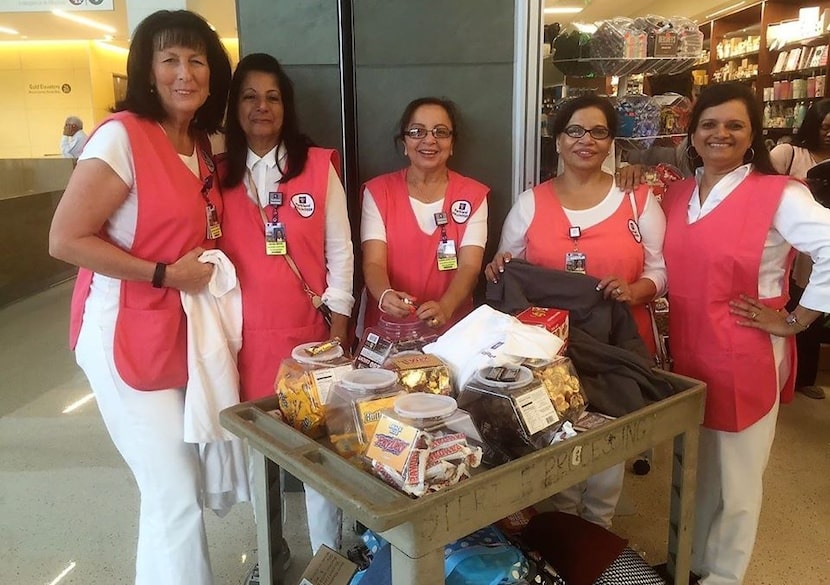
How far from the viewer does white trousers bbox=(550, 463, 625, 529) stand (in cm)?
233

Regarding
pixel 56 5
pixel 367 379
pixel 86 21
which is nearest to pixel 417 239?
pixel 367 379

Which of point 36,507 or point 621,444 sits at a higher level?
point 621,444

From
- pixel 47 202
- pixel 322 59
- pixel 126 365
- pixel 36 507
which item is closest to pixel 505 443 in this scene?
pixel 126 365

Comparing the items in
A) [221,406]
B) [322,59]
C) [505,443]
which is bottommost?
[221,406]

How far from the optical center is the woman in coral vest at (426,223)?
2.17 meters

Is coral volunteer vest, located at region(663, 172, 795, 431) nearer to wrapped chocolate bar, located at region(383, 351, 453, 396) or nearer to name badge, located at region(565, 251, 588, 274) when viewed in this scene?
name badge, located at region(565, 251, 588, 274)

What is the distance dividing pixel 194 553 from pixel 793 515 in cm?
219

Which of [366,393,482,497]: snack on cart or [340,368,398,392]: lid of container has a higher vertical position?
[340,368,398,392]: lid of container

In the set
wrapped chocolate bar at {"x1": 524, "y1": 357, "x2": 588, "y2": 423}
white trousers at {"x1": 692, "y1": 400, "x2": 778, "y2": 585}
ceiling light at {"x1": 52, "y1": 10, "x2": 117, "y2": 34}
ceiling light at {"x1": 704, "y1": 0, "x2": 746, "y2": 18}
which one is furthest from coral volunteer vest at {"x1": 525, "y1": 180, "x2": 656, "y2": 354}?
ceiling light at {"x1": 52, "y1": 10, "x2": 117, "y2": 34}

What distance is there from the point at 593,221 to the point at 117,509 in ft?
6.99

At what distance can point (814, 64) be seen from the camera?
6496mm

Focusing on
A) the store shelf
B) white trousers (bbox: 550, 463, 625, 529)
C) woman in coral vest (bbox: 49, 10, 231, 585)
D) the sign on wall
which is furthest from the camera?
the sign on wall

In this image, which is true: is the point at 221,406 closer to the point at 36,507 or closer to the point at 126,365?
the point at 126,365

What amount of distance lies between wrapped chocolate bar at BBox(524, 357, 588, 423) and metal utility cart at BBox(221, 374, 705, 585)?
8cm
